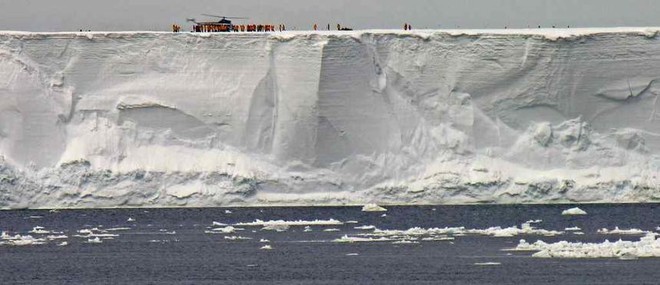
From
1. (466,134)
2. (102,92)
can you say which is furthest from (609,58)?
(102,92)

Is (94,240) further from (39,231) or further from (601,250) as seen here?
(601,250)

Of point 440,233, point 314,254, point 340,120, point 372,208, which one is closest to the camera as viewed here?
point 314,254

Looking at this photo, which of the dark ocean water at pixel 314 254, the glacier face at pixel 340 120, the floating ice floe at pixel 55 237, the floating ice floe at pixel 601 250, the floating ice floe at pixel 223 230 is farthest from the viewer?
the glacier face at pixel 340 120

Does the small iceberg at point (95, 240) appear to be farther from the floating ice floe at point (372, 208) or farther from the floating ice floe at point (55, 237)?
the floating ice floe at point (372, 208)

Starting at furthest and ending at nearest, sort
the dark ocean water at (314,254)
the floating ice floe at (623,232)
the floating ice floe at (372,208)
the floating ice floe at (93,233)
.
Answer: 1. the floating ice floe at (372,208)
2. the floating ice floe at (93,233)
3. the floating ice floe at (623,232)
4. the dark ocean water at (314,254)

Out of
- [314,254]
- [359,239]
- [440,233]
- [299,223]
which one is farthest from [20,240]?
[440,233]

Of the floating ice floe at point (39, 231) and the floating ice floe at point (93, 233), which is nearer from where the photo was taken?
the floating ice floe at point (93, 233)

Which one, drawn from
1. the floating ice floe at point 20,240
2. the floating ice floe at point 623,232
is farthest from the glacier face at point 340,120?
the floating ice floe at point 623,232
